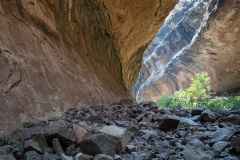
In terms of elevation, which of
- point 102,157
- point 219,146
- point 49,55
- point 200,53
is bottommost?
point 219,146

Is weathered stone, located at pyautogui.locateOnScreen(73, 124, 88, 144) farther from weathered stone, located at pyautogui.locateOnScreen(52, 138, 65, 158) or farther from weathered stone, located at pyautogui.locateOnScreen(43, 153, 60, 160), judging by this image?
weathered stone, located at pyautogui.locateOnScreen(43, 153, 60, 160)

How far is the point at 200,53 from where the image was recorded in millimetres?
19828

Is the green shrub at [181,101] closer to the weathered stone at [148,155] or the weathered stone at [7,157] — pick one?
the weathered stone at [148,155]

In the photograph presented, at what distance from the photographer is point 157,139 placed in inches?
92.3

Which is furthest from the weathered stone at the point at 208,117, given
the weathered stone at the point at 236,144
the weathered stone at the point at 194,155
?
the weathered stone at the point at 194,155

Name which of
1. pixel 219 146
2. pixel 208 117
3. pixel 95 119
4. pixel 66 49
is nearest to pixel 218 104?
pixel 208 117

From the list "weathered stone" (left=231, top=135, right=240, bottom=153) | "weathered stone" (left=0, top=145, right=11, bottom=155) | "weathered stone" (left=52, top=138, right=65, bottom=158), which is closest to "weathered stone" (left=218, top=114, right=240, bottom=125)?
"weathered stone" (left=231, top=135, right=240, bottom=153)

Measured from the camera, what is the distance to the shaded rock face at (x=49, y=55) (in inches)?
112

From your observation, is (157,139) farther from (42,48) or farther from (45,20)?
(45,20)

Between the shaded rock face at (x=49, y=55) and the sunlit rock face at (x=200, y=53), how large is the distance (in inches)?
415

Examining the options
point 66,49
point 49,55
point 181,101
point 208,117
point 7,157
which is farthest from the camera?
point 181,101

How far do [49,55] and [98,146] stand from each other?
9.06 ft

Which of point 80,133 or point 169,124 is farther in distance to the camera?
point 169,124

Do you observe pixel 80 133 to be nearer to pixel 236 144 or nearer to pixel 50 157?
pixel 50 157
